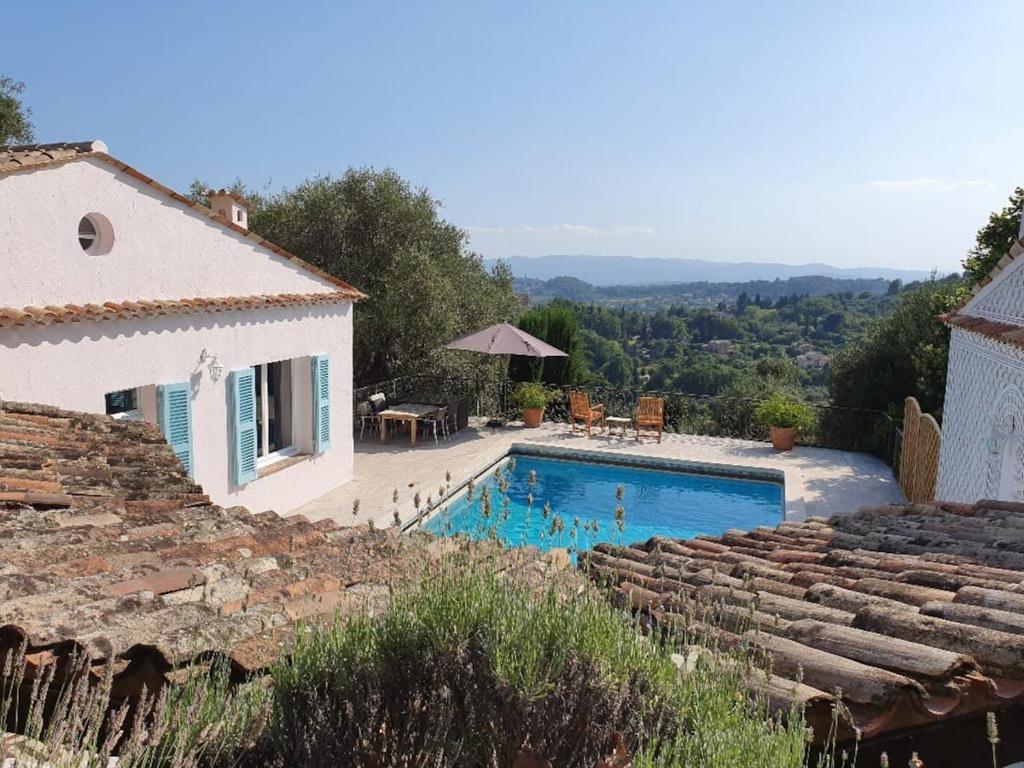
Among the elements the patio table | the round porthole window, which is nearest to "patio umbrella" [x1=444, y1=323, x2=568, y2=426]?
the patio table

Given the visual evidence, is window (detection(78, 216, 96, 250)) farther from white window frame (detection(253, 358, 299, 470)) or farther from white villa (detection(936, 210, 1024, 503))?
white villa (detection(936, 210, 1024, 503))

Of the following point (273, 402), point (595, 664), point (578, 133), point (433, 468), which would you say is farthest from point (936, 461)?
point (578, 133)

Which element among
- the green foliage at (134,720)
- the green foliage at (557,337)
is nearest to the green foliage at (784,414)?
the green foliage at (557,337)

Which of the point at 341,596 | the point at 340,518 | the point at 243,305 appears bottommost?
the point at 340,518

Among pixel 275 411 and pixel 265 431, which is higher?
pixel 275 411

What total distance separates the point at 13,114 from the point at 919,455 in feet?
86.9

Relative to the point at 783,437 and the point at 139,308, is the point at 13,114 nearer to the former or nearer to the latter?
the point at 139,308

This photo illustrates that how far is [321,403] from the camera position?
13.8 metres

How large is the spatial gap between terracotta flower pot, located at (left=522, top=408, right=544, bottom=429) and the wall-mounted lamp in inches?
396

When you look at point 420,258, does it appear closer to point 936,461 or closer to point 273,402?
point 273,402

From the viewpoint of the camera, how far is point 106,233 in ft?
31.5

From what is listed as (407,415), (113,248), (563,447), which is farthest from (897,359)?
(113,248)

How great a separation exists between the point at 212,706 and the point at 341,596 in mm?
1282

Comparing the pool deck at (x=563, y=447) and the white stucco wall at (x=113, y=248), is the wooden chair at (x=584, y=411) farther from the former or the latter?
the white stucco wall at (x=113, y=248)
